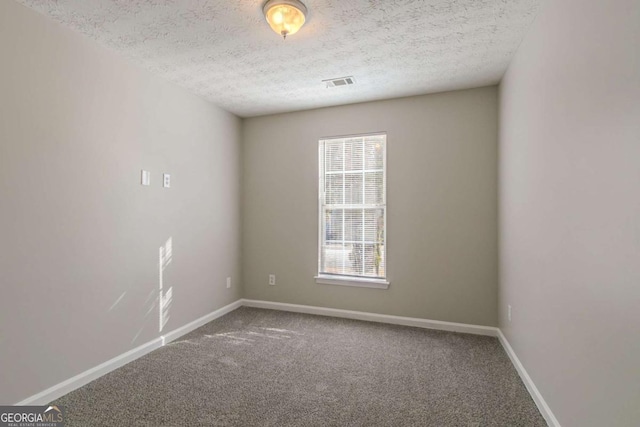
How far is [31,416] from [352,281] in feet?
9.31

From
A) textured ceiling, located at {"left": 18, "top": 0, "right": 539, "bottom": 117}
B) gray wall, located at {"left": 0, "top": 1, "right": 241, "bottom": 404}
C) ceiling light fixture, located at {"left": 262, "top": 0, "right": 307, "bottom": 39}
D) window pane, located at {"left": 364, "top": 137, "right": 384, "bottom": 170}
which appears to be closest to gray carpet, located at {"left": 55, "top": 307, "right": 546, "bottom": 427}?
gray wall, located at {"left": 0, "top": 1, "right": 241, "bottom": 404}

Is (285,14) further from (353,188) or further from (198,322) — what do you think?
(198,322)

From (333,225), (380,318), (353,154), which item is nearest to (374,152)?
(353,154)

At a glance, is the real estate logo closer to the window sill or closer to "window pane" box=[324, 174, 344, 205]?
the window sill

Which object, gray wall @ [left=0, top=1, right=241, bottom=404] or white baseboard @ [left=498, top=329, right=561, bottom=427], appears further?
gray wall @ [left=0, top=1, right=241, bottom=404]

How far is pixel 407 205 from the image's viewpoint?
3504 millimetres

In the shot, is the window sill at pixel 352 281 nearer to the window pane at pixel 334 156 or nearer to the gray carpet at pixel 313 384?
the gray carpet at pixel 313 384

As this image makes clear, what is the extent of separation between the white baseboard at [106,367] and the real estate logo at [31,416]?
43 millimetres

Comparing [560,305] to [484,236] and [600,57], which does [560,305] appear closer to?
[600,57]

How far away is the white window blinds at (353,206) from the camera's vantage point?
144 inches

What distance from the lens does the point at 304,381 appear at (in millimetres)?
2334

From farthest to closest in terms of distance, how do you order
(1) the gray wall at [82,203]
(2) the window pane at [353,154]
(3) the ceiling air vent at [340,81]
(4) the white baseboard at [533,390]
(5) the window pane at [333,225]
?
(5) the window pane at [333,225] → (2) the window pane at [353,154] → (3) the ceiling air vent at [340,81] → (1) the gray wall at [82,203] → (4) the white baseboard at [533,390]

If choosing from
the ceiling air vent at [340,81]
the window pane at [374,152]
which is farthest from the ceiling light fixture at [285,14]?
the window pane at [374,152]

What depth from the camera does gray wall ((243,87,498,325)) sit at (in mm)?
3227
